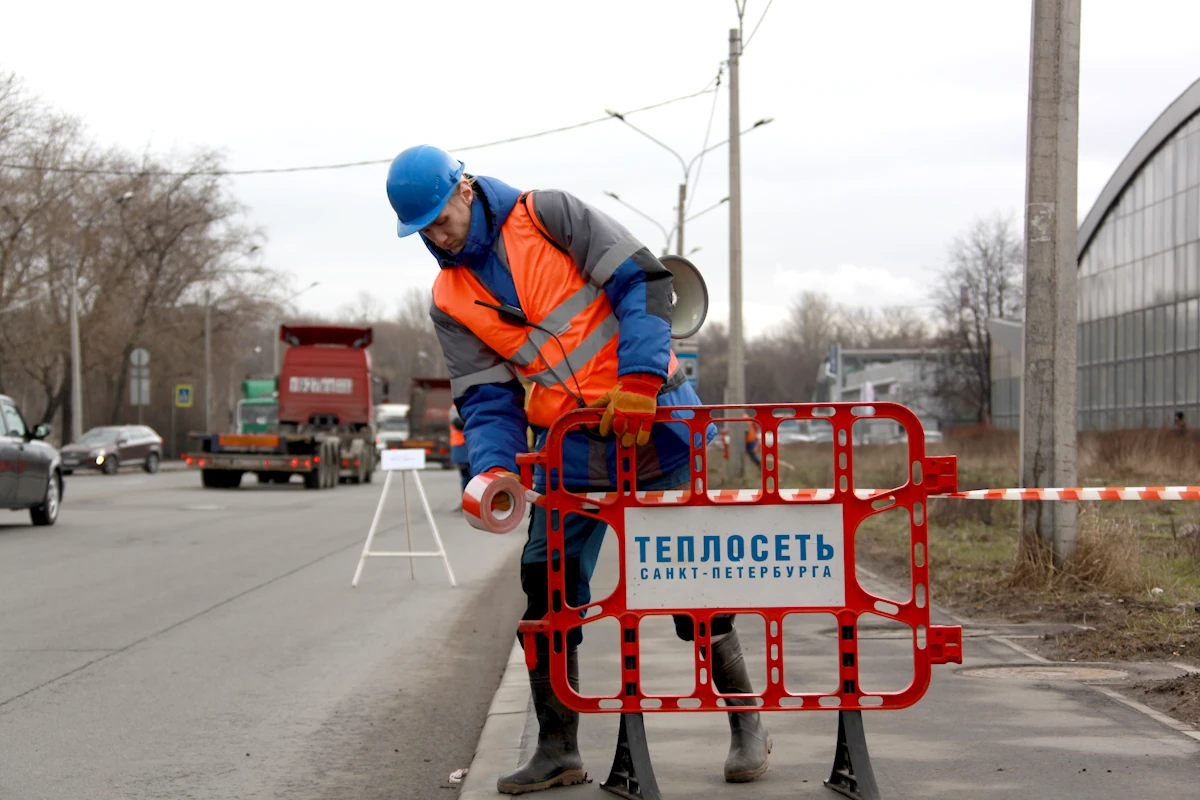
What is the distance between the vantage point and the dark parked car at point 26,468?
16.0 meters

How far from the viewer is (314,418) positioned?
32844 mm

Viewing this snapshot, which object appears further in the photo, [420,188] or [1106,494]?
[1106,494]

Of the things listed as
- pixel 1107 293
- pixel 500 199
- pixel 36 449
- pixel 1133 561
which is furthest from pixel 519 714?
pixel 1107 293

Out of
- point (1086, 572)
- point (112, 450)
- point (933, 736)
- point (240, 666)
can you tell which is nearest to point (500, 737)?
point (933, 736)

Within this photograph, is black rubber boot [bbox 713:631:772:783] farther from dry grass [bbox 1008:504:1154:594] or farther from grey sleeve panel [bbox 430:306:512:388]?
dry grass [bbox 1008:504:1154:594]

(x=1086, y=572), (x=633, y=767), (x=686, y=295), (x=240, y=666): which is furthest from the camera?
(x=1086, y=572)

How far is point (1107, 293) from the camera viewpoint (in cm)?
4662

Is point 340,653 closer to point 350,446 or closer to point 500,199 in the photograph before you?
point 500,199

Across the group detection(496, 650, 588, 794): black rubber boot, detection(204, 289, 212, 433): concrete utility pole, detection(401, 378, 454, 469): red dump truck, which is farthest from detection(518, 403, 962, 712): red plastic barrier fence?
detection(204, 289, 212, 433): concrete utility pole

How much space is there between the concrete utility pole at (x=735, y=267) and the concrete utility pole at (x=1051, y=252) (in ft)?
55.6

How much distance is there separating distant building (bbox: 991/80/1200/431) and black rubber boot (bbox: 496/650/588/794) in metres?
35.1

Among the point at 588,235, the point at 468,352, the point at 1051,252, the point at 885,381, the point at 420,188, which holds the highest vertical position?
the point at 885,381

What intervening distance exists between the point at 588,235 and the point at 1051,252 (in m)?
5.91

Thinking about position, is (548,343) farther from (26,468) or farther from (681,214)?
(681,214)
